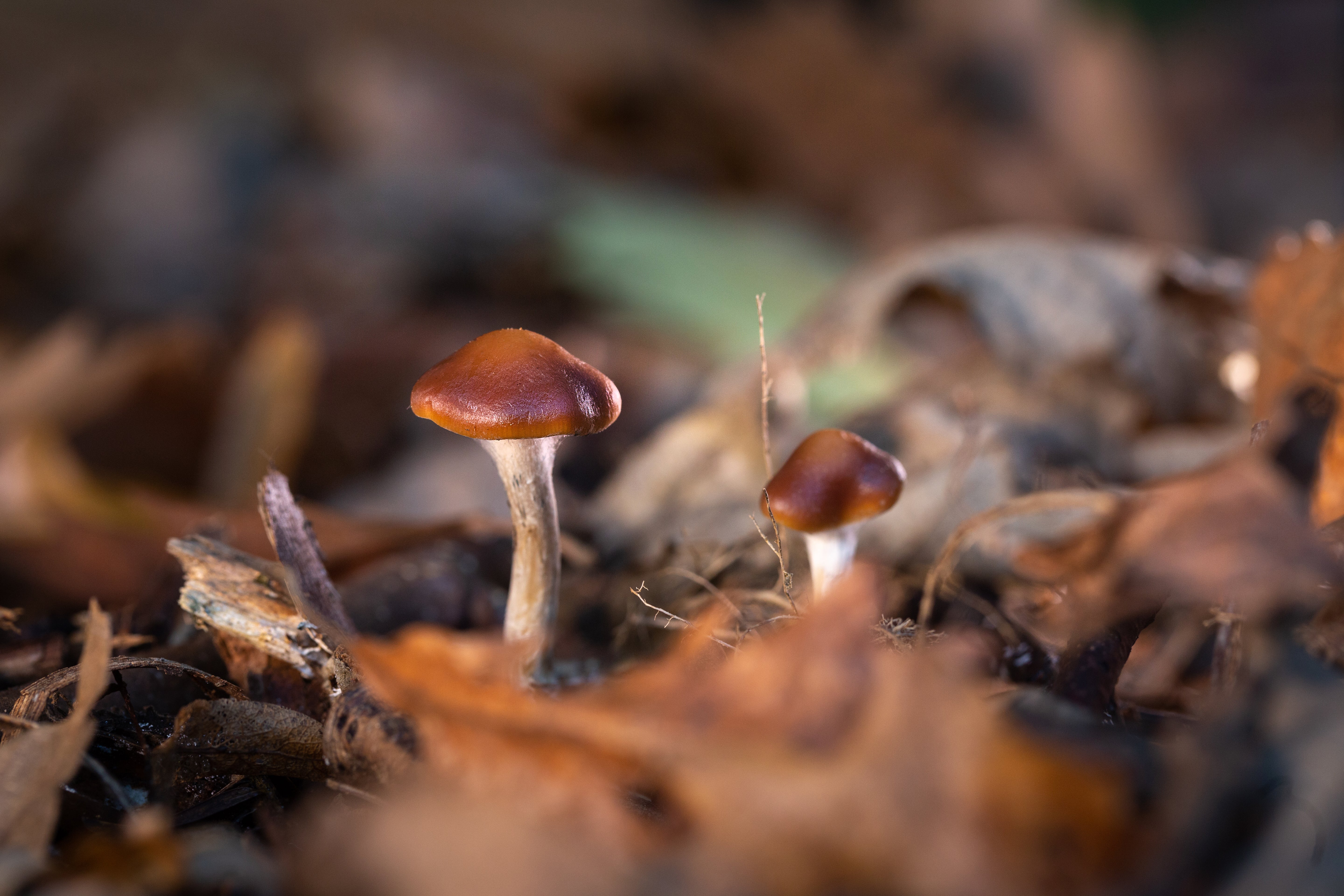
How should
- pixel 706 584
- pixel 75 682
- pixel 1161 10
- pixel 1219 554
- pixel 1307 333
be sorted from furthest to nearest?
1. pixel 1161 10
2. pixel 1307 333
3. pixel 706 584
4. pixel 75 682
5. pixel 1219 554

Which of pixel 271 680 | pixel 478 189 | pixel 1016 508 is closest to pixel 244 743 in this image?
pixel 271 680

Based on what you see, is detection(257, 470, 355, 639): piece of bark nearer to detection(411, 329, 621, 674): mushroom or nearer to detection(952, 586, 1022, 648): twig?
detection(411, 329, 621, 674): mushroom

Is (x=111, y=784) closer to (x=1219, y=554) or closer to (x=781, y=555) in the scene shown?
(x=781, y=555)

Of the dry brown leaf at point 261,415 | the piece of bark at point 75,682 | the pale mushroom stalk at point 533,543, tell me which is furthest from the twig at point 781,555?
the dry brown leaf at point 261,415

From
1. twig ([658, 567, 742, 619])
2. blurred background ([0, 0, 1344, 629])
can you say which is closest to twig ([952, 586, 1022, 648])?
twig ([658, 567, 742, 619])

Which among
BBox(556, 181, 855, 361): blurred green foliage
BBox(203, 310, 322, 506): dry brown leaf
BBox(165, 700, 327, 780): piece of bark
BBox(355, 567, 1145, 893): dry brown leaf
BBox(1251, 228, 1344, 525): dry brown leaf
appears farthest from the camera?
BBox(556, 181, 855, 361): blurred green foliage
